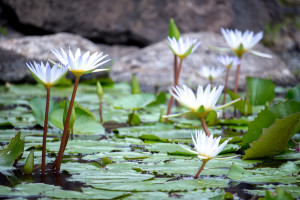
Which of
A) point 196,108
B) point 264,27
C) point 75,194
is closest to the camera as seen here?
point 75,194

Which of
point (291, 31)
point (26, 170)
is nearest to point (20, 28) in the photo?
point (26, 170)

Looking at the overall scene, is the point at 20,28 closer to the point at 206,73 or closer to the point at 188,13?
the point at 188,13

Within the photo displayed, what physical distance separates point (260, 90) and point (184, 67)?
4.67 feet

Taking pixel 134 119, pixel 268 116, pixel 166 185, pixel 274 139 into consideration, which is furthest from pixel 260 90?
pixel 166 185

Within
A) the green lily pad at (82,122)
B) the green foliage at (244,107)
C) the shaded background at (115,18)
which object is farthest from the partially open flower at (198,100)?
the shaded background at (115,18)

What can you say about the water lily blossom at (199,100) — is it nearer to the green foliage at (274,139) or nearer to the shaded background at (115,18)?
the green foliage at (274,139)

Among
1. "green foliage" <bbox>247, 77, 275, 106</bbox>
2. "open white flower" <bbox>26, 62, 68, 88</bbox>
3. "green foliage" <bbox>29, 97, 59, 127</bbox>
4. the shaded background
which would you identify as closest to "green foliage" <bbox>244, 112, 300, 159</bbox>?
"open white flower" <bbox>26, 62, 68, 88</bbox>

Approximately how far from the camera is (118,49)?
16.4 feet

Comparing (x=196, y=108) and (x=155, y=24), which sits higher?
(x=155, y=24)

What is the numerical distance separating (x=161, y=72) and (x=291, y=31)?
4.42 metres

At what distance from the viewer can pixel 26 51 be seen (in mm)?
3580

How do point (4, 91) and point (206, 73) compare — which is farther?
point (4, 91)

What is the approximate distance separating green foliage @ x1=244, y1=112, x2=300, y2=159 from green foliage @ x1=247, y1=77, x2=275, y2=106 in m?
1.09

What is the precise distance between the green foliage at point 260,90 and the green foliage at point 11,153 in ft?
4.95
